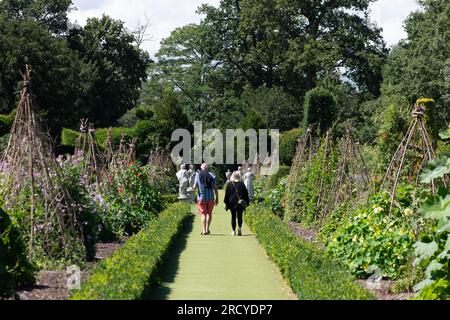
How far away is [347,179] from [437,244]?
7.52 metres

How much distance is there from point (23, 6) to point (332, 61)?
71.1 feet

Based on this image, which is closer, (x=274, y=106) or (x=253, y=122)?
(x=253, y=122)

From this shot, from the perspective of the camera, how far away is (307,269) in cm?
902

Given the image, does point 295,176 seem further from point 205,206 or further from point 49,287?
point 49,287

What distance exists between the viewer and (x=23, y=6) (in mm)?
51312

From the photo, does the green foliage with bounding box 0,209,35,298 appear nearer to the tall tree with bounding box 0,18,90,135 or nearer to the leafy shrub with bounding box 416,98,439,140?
the leafy shrub with bounding box 416,98,439,140

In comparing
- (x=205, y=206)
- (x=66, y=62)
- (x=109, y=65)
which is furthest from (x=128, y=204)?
(x=109, y=65)

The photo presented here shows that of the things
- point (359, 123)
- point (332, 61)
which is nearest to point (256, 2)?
point (332, 61)

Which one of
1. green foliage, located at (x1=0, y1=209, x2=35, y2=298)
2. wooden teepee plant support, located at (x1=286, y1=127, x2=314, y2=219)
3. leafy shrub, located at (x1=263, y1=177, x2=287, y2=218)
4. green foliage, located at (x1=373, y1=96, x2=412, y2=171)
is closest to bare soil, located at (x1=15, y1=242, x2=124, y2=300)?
green foliage, located at (x1=0, y1=209, x2=35, y2=298)

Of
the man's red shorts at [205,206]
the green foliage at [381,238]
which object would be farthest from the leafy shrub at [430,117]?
the green foliage at [381,238]

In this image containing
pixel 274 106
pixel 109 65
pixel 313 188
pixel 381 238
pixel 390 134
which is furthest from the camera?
pixel 109 65

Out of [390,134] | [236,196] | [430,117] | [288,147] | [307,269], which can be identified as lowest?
[307,269]

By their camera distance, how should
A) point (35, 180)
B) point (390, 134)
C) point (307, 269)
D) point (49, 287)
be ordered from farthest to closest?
point (390, 134) < point (35, 180) < point (307, 269) < point (49, 287)

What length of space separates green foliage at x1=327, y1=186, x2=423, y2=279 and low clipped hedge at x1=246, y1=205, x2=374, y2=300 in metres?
0.25
